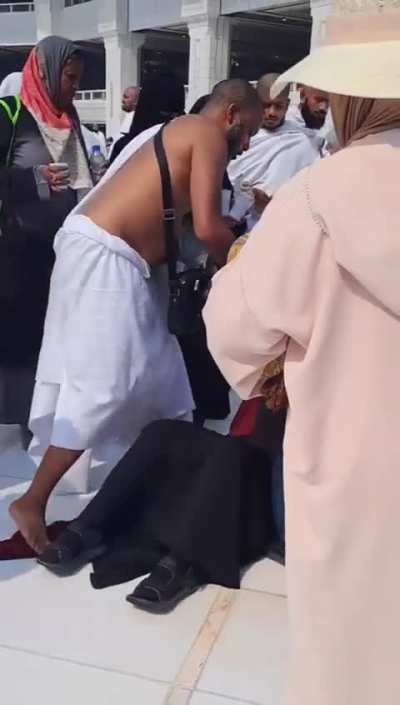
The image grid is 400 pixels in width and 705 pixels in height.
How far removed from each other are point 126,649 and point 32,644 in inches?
9.4

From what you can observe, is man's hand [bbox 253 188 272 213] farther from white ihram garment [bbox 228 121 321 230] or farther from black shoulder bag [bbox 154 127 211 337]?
white ihram garment [bbox 228 121 321 230]

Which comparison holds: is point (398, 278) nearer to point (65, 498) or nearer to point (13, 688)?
point (13, 688)

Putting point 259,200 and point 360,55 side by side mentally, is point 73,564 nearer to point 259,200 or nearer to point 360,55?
point 259,200

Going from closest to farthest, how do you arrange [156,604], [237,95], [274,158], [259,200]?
[156,604], [237,95], [259,200], [274,158]

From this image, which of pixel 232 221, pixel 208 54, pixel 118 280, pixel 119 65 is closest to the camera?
pixel 118 280

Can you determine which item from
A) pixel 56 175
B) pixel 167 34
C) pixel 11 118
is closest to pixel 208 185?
pixel 56 175

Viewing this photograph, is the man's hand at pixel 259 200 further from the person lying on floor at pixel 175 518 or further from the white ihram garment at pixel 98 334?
the person lying on floor at pixel 175 518

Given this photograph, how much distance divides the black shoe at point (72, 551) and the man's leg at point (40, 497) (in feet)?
0.30

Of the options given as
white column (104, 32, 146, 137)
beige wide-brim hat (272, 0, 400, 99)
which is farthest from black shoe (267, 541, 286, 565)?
white column (104, 32, 146, 137)

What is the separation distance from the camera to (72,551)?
242cm

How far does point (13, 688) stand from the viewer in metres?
1.93

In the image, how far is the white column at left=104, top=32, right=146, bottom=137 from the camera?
94.8ft

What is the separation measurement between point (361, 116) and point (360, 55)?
0.08m

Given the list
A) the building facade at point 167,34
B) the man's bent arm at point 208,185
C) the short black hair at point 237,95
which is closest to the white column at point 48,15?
the building facade at point 167,34
